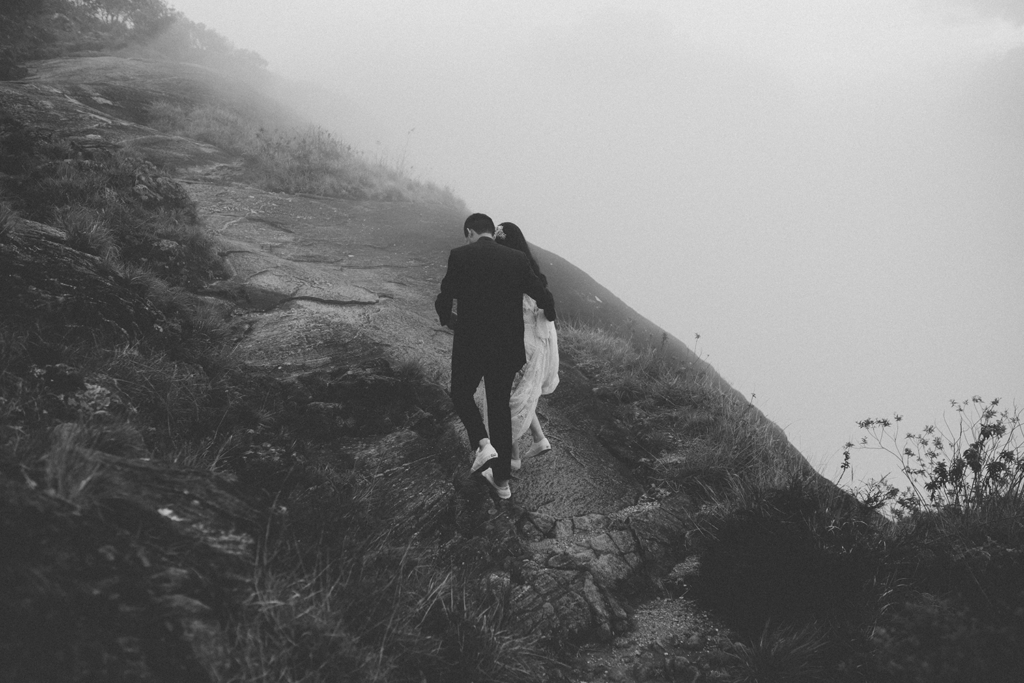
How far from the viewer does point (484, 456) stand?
11.5ft

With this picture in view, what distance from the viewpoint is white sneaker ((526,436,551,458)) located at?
13.5 ft

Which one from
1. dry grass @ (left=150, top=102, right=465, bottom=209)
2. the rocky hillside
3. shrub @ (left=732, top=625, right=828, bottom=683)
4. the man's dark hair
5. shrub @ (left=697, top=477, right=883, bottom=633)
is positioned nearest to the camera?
the rocky hillside

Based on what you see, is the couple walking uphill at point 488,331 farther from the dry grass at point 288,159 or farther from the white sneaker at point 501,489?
the dry grass at point 288,159

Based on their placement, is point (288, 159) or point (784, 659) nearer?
point (784, 659)

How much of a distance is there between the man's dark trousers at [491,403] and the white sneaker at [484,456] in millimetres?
38

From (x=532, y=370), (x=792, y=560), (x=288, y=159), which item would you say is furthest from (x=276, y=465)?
(x=288, y=159)

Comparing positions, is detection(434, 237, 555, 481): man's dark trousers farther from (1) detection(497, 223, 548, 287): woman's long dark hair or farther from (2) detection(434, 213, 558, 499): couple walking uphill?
(1) detection(497, 223, 548, 287): woman's long dark hair

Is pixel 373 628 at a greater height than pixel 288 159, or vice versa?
pixel 288 159

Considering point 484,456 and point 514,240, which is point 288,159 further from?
point 484,456

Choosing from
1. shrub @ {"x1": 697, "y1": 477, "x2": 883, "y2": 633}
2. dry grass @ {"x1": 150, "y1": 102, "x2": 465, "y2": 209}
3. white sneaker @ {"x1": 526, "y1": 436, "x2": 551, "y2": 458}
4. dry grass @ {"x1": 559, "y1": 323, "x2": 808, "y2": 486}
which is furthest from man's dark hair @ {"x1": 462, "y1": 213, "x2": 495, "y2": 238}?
dry grass @ {"x1": 150, "y1": 102, "x2": 465, "y2": 209}

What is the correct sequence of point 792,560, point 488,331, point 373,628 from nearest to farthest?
point 373,628
point 792,560
point 488,331

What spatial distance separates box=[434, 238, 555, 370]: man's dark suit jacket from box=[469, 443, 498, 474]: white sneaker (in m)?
0.60

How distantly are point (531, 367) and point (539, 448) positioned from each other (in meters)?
0.69

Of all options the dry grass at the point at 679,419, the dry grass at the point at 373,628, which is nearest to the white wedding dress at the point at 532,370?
the dry grass at the point at 679,419
